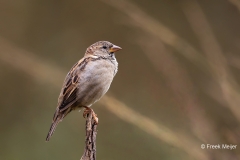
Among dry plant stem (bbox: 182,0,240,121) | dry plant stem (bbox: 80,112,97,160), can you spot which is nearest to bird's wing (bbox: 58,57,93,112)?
dry plant stem (bbox: 80,112,97,160)

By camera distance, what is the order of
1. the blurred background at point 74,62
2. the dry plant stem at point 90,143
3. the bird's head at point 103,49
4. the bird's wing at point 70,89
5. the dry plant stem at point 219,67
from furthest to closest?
the blurred background at point 74,62 → the bird's head at point 103,49 → the bird's wing at point 70,89 → the dry plant stem at point 90,143 → the dry plant stem at point 219,67

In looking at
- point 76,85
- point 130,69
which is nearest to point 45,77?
point 76,85

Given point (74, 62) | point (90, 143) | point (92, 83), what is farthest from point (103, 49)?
point (74, 62)

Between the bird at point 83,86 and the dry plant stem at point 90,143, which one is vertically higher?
the bird at point 83,86

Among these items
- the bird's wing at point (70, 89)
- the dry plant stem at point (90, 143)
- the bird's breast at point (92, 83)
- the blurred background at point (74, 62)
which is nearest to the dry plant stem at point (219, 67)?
the blurred background at point (74, 62)

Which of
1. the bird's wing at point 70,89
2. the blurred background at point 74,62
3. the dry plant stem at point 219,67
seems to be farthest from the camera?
the blurred background at point 74,62

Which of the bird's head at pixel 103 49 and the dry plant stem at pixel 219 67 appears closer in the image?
the dry plant stem at pixel 219 67

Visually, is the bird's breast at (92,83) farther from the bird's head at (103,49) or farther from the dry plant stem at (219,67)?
the dry plant stem at (219,67)

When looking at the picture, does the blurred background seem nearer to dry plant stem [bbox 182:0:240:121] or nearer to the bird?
the bird

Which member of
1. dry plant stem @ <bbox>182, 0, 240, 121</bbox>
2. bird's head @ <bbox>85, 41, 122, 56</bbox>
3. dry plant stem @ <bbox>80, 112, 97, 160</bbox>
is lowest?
dry plant stem @ <bbox>80, 112, 97, 160</bbox>

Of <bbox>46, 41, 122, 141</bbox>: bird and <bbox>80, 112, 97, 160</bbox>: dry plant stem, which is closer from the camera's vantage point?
<bbox>80, 112, 97, 160</bbox>: dry plant stem

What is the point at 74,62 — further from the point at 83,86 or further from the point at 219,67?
the point at 219,67
